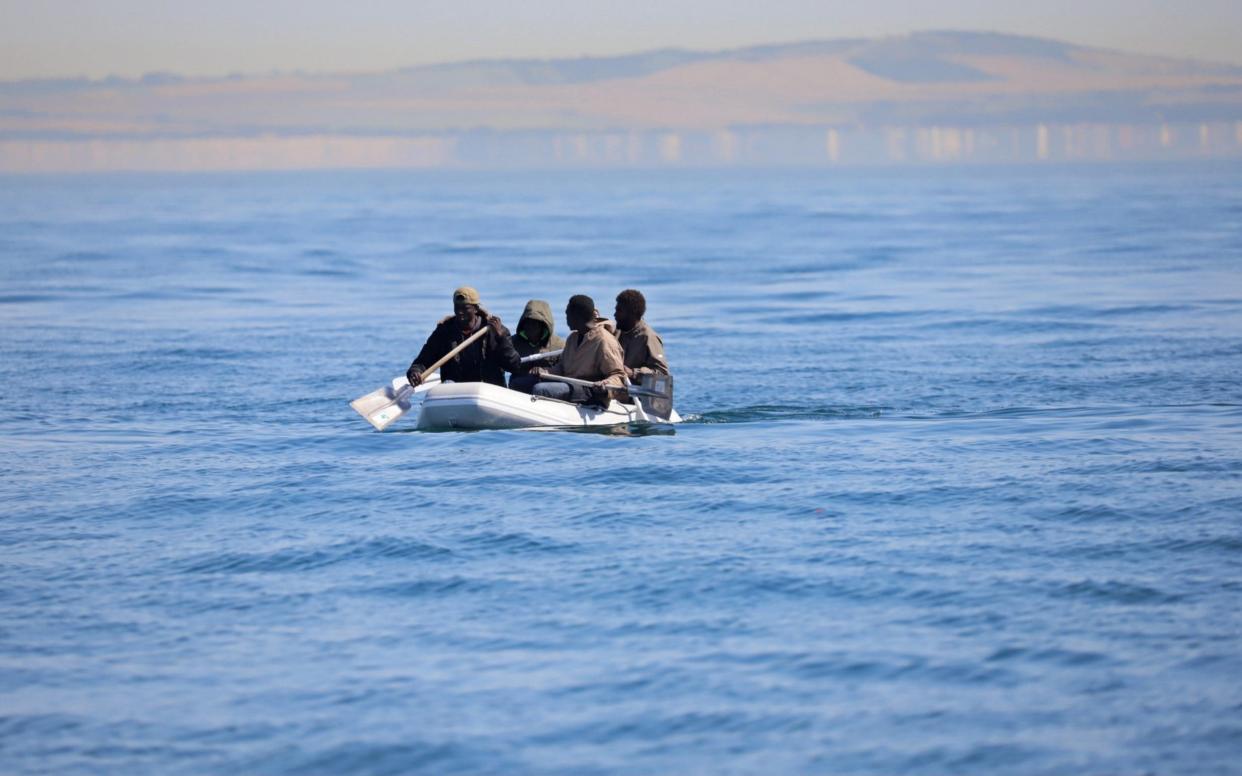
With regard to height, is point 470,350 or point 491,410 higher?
point 470,350

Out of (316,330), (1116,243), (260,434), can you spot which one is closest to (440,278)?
(316,330)

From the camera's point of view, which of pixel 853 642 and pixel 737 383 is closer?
pixel 853 642

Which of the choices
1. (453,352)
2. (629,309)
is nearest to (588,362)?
(629,309)

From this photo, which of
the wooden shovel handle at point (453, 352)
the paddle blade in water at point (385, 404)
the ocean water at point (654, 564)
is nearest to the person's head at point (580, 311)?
the wooden shovel handle at point (453, 352)

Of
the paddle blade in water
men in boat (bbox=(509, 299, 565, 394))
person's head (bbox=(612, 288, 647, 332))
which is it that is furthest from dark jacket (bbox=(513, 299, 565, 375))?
the paddle blade in water

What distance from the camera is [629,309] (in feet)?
55.1

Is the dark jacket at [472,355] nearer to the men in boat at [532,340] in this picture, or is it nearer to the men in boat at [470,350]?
the men in boat at [470,350]

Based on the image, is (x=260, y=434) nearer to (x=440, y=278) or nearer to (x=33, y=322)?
(x=33, y=322)

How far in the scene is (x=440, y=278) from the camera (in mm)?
46719

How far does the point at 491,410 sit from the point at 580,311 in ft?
4.74

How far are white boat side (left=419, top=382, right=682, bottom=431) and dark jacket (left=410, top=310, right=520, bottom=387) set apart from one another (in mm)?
279

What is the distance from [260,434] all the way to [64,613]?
753cm

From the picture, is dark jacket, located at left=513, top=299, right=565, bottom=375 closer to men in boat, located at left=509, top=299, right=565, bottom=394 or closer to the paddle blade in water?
men in boat, located at left=509, top=299, right=565, bottom=394

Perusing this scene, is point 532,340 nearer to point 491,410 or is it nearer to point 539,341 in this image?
point 539,341
